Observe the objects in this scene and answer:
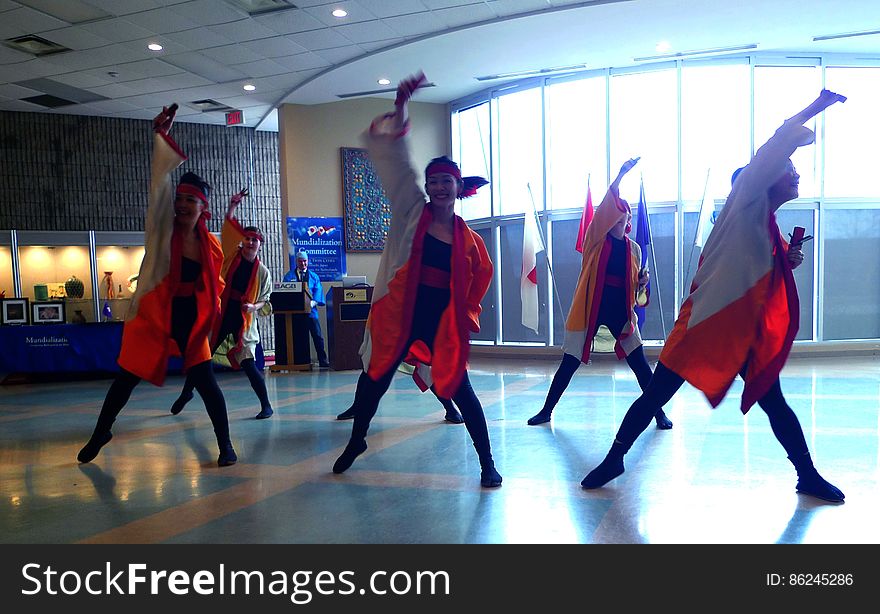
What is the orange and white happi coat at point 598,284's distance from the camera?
3961mm

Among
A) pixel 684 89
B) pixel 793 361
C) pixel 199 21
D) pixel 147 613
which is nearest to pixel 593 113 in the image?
pixel 684 89

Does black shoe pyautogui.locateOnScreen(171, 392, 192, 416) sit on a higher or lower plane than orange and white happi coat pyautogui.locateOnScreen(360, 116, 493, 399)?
lower

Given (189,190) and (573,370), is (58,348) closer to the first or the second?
(189,190)

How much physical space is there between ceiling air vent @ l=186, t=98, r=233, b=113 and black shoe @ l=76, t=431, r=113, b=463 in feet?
23.2

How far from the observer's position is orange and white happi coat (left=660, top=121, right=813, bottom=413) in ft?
8.27

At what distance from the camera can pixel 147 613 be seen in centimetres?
176

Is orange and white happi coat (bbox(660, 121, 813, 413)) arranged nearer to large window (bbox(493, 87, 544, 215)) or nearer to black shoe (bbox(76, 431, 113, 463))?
black shoe (bbox(76, 431, 113, 463))

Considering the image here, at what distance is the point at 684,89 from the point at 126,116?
8422mm

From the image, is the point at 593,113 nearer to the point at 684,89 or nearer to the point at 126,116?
the point at 684,89

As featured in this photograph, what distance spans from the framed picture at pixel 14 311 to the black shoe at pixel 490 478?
7.22 metres

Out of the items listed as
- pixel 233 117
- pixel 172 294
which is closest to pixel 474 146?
pixel 233 117

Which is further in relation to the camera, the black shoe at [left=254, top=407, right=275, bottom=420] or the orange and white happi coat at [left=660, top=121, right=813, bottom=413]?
the black shoe at [left=254, top=407, right=275, bottom=420]

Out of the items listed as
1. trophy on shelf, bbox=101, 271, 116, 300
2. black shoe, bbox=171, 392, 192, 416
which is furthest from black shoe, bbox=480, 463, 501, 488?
trophy on shelf, bbox=101, 271, 116, 300

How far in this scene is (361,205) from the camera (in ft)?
30.9
